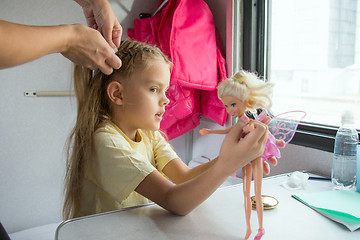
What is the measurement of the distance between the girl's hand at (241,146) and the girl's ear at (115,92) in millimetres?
560

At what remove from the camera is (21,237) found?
1920 millimetres

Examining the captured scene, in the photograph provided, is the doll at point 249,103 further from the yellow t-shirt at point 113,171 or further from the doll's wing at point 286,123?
the yellow t-shirt at point 113,171

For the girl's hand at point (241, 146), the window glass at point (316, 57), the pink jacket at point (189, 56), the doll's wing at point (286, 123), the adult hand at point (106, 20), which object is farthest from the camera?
the pink jacket at point (189, 56)

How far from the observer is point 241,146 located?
773 mm

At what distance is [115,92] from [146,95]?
0.13m

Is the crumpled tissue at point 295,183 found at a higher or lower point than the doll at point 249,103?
lower

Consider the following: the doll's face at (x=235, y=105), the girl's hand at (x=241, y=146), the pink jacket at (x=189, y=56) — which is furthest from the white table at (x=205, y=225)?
the pink jacket at (x=189, y=56)

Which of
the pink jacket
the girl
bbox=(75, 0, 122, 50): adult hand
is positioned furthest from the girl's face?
the pink jacket

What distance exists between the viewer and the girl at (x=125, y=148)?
3.23 feet

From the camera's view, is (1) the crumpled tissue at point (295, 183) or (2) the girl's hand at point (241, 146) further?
(1) the crumpled tissue at point (295, 183)

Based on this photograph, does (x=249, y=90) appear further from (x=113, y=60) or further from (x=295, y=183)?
(x=295, y=183)

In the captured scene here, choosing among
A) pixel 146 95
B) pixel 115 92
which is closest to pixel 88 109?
pixel 115 92

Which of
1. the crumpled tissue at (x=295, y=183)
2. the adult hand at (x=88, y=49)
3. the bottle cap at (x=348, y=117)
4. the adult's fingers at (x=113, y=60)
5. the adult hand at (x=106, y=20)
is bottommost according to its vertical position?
the crumpled tissue at (x=295, y=183)

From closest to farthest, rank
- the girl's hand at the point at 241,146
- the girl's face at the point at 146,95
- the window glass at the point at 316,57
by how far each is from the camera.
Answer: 1. the girl's hand at the point at 241,146
2. the girl's face at the point at 146,95
3. the window glass at the point at 316,57
